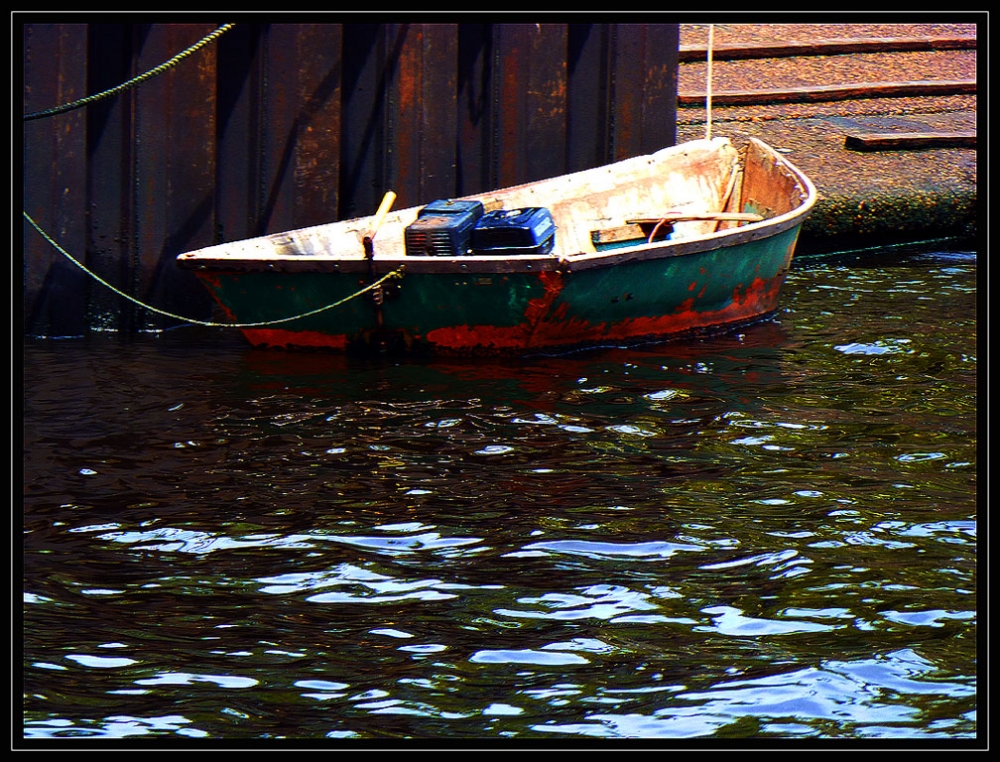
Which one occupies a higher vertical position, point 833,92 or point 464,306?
point 833,92

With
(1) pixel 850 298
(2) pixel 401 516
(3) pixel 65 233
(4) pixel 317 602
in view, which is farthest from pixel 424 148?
(4) pixel 317 602

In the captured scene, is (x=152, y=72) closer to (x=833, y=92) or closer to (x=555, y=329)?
(x=555, y=329)

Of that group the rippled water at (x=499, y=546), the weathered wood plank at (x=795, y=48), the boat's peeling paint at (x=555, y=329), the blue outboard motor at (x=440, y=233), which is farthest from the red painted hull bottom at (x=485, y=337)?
the weathered wood plank at (x=795, y=48)

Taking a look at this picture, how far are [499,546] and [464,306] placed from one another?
3386 millimetres

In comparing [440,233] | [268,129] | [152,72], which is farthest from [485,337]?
[152,72]

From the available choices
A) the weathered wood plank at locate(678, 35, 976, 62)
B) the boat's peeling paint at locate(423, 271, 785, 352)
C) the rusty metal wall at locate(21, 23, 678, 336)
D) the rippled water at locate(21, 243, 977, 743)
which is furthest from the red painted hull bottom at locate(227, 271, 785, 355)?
the weathered wood plank at locate(678, 35, 976, 62)

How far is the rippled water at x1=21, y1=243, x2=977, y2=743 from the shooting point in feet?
13.3

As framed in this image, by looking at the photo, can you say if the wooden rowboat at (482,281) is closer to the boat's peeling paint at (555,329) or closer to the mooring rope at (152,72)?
the boat's peeling paint at (555,329)

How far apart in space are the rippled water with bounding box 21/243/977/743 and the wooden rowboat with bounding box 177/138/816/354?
0.26 meters

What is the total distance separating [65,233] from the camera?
28.8ft

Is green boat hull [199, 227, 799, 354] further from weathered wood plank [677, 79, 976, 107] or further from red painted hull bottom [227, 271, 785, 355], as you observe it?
weathered wood plank [677, 79, 976, 107]

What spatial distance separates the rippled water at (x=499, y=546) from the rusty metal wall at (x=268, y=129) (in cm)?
84

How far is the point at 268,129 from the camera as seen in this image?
30.7ft
